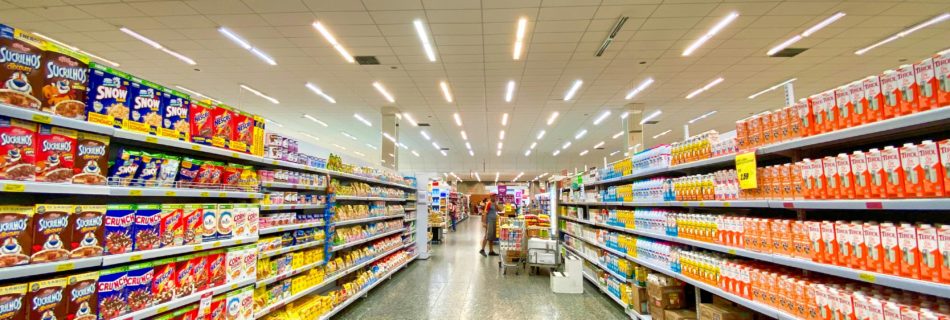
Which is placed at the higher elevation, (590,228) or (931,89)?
(931,89)

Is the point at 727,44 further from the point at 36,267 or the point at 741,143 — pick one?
the point at 36,267

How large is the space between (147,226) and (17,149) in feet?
2.28

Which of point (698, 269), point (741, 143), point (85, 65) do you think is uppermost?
point (85, 65)

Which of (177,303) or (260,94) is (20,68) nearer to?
(177,303)

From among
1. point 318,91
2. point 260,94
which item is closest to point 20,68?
point 318,91

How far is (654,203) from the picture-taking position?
4090 mm

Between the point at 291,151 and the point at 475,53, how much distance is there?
4214 millimetres

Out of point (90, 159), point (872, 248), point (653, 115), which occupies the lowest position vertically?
point (872, 248)

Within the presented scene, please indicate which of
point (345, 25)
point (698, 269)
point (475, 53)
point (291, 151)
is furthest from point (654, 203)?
point (345, 25)

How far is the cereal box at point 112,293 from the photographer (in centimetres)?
186

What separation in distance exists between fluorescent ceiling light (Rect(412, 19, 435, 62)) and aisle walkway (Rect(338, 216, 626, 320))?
13.5ft

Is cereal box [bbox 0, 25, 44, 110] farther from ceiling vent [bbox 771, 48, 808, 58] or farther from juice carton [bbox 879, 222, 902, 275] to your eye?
ceiling vent [bbox 771, 48, 808, 58]

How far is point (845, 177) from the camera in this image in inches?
79.3

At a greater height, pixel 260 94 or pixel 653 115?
pixel 260 94
